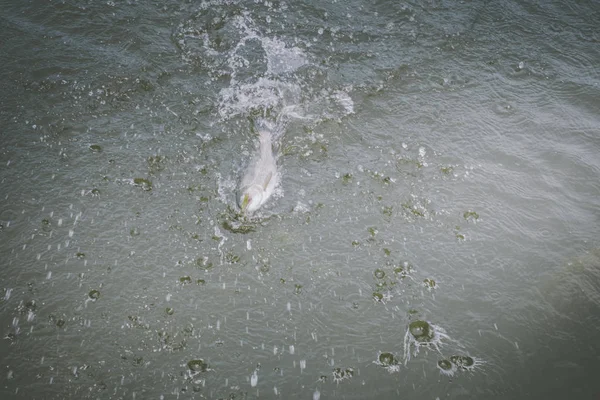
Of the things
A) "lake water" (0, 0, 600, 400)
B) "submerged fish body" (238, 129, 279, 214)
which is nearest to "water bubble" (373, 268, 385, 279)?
"lake water" (0, 0, 600, 400)

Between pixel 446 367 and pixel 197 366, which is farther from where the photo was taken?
pixel 446 367

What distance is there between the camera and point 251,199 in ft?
12.8

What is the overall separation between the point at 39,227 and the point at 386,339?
312cm

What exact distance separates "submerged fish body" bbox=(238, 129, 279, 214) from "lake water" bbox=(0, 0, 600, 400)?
0.30 feet

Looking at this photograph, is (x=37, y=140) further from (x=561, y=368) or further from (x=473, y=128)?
(x=561, y=368)

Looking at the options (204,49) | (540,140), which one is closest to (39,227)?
(204,49)

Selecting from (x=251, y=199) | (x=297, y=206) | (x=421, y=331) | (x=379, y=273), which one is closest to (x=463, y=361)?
(x=421, y=331)

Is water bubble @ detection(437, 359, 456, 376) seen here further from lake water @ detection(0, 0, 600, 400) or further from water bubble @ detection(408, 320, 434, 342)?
water bubble @ detection(408, 320, 434, 342)

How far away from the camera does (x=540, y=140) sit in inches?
189

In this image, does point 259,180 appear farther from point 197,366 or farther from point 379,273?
point 197,366

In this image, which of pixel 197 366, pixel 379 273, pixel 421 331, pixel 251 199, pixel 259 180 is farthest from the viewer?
pixel 259 180

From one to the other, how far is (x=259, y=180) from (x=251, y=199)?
0.23 m

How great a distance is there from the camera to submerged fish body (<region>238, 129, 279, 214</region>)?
3912 mm

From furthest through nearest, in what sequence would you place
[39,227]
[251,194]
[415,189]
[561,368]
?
1. [415,189]
2. [251,194]
3. [39,227]
4. [561,368]
